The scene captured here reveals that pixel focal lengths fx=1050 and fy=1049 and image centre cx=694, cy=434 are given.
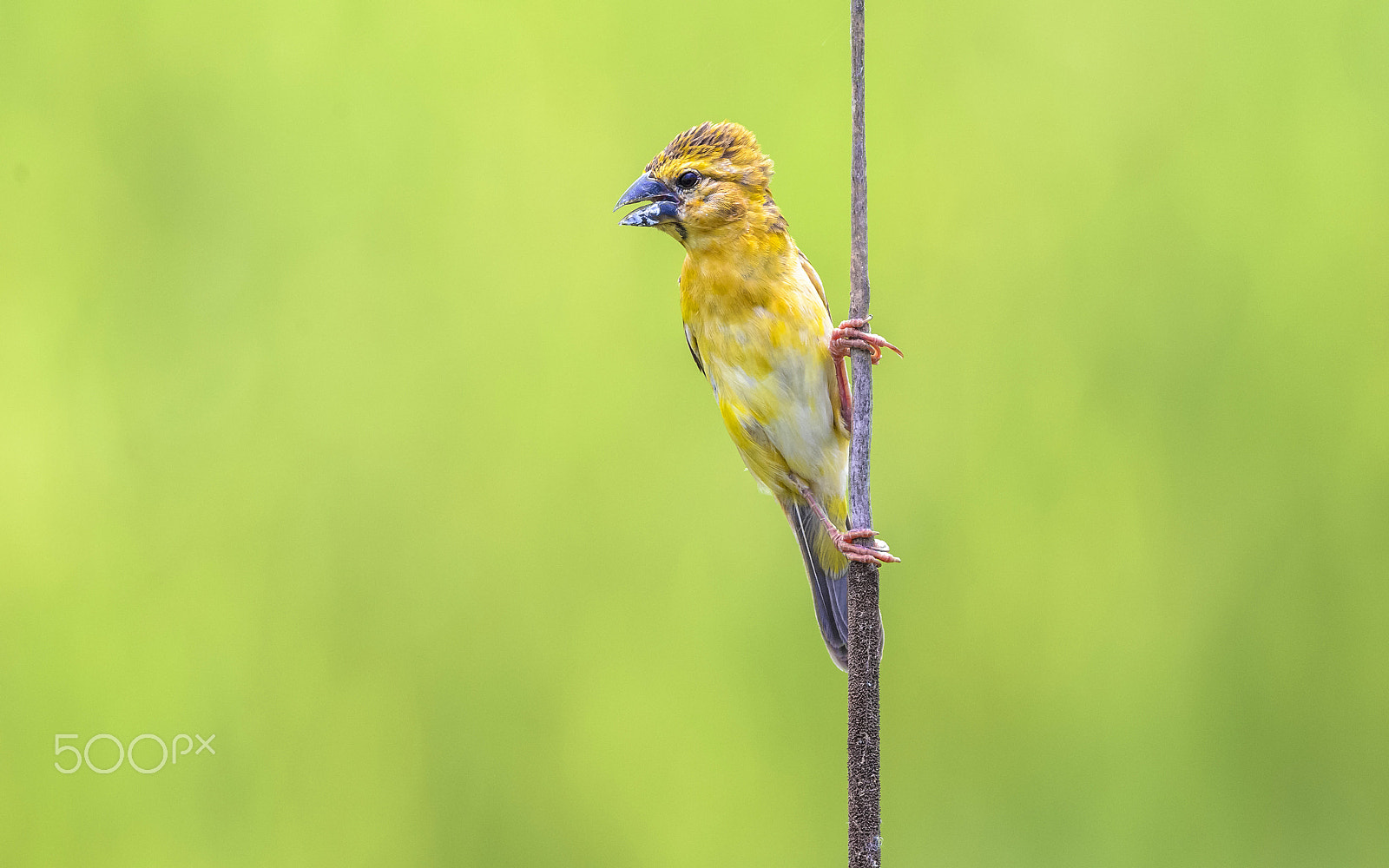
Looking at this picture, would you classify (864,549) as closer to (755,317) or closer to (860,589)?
(860,589)

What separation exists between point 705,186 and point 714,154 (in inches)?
2.7

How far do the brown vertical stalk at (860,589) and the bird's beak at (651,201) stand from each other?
1.58ft

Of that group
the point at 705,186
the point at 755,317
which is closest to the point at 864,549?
the point at 755,317

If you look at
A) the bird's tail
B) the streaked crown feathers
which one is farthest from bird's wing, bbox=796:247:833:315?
the bird's tail

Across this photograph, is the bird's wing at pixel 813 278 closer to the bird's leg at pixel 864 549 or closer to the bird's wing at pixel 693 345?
the bird's wing at pixel 693 345

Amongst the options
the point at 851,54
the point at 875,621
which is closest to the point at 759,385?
the point at 875,621

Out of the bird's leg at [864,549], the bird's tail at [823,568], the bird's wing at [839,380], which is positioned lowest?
the bird's tail at [823,568]

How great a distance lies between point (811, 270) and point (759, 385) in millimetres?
325

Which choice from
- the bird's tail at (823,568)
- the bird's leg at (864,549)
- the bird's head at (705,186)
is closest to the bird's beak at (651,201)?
the bird's head at (705,186)

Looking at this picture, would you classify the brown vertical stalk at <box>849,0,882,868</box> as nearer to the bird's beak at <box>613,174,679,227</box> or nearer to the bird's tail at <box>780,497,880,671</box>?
the bird's beak at <box>613,174,679,227</box>

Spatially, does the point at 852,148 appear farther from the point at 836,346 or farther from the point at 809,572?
the point at 809,572

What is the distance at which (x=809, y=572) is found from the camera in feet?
10.1

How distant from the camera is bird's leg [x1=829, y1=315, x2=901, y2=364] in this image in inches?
80.2

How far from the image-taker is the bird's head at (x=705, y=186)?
2170 mm
